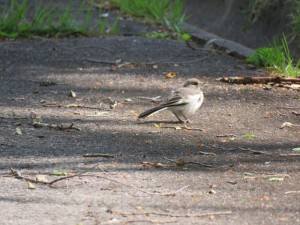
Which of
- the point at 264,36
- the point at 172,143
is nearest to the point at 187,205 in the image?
the point at 172,143

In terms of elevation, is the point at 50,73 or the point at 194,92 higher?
the point at 194,92

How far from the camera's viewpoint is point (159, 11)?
12.3 m

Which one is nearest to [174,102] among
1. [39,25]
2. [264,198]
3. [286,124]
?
[286,124]

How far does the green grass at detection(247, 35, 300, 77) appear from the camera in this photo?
927cm

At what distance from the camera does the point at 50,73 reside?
9.61 meters

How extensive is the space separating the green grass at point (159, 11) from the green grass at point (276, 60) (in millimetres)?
2049

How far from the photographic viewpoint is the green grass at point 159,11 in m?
12.0

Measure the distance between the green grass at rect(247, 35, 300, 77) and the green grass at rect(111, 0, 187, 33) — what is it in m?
2.05

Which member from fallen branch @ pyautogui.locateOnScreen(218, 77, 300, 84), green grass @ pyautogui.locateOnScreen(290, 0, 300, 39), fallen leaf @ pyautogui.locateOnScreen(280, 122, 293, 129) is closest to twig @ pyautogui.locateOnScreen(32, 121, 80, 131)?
fallen leaf @ pyautogui.locateOnScreen(280, 122, 293, 129)

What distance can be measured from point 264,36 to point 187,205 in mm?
6644

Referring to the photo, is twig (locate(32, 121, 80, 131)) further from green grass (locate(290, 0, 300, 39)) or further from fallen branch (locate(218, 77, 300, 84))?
green grass (locate(290, 0, 300, 39))

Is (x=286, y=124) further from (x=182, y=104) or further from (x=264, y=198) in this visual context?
(x=264, y=198)

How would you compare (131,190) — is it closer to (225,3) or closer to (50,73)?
(50,73)

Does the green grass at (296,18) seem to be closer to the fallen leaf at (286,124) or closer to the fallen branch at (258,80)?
the fallen branch at (258,80)
